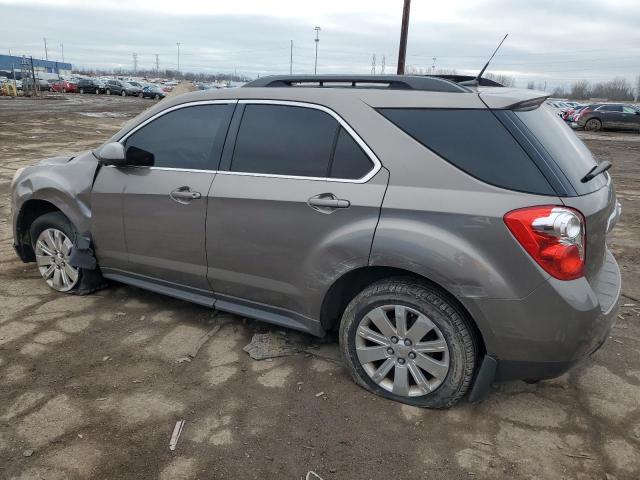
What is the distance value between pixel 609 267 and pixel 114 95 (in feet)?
176

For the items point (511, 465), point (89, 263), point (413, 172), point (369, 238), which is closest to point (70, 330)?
point (89, 263)

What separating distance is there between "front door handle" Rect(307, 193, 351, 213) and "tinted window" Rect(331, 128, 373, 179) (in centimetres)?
13

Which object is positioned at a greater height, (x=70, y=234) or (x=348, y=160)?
(x=348, y=160)

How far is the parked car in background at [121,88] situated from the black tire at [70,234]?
47708 mm

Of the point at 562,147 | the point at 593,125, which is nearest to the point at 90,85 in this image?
the point at 593,125

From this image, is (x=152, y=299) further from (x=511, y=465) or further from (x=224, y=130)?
(x=511, y=465)

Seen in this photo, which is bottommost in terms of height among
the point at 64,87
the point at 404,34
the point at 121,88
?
→ the point at 64,87

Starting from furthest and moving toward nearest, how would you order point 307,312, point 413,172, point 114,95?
point 114,95 → point 307,312 → point 413,172

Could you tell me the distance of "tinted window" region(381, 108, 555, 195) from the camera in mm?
2482

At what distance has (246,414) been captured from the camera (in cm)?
281

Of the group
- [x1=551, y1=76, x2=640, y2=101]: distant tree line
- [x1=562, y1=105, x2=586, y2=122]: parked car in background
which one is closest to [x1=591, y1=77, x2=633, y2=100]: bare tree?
[x1=551, y1=76, x2=640, y2=101]: distant tree line

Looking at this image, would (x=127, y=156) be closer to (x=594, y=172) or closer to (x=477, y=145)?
(x=477, y=145)

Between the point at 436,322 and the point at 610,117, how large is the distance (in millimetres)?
26937

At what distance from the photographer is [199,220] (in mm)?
3359
